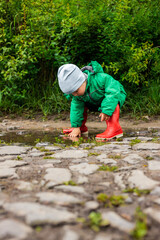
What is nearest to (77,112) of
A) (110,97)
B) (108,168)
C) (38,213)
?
(110,97)

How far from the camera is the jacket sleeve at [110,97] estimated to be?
328 cm

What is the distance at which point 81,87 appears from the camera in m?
3.35

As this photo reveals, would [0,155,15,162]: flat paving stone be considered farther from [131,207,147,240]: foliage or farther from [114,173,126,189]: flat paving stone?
[131,207,147,240]: foliage

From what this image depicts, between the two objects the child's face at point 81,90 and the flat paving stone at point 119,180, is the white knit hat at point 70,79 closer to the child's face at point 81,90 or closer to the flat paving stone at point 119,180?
the child's face at point 81,90

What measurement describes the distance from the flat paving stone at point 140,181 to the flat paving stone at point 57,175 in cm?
37

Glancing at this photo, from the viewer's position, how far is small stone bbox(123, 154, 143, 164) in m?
2.00

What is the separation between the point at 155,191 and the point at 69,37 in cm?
413

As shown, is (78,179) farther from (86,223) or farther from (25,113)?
(25,113)

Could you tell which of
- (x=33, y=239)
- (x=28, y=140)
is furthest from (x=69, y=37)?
(x=33, y=239)

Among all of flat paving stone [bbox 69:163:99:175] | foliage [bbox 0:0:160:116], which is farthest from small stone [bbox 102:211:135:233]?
foliage [bbox 0:0:160:116]

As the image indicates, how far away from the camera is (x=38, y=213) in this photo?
3.77ft

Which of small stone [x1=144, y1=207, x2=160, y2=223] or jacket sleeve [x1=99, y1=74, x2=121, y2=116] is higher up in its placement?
jacket sleeve [x1=99, y1=74, x2=121, y2=116]

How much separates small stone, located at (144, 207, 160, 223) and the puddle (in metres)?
1.86

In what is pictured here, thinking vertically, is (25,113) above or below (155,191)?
below
